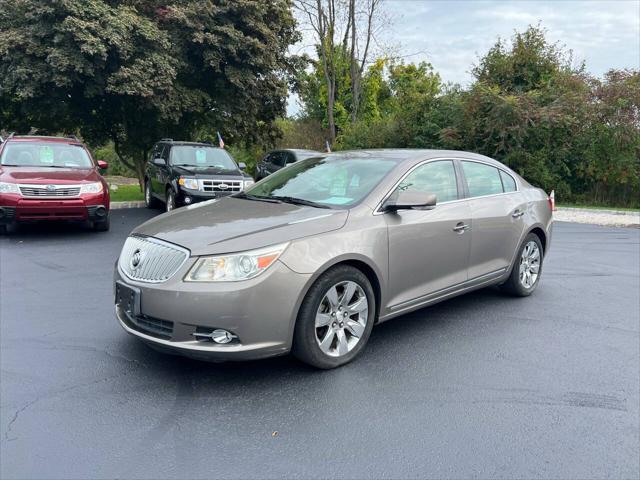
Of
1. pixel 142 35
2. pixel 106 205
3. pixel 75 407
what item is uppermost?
pixel 142 35

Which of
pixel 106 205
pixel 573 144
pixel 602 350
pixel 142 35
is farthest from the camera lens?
pixel 573 144

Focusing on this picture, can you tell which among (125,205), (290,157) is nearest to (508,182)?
(290,157)

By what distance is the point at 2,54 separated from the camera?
44.2 feet

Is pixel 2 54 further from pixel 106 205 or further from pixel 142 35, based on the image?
pixel 106 205

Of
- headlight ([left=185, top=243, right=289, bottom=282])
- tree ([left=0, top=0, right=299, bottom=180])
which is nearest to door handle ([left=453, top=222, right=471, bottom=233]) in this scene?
headlight ([left=185, top=243, right=289, bottom=282])

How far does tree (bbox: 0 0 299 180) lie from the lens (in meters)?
13.4

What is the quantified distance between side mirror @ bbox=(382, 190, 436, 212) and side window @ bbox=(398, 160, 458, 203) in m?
0.30

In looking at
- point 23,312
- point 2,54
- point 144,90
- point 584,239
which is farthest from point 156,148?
point 584,239

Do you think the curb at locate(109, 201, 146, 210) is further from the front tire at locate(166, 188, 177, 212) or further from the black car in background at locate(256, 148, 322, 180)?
the black car in background at locate(256, 148, 322, 180)

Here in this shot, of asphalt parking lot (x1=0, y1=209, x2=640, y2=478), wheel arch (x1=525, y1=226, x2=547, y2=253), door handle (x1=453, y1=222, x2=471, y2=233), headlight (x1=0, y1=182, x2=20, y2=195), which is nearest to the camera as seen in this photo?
asphalt parking lot (x1=0, y1=209, x2=640, y2=478)

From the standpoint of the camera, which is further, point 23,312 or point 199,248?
point 23,312

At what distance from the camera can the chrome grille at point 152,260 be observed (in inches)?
134

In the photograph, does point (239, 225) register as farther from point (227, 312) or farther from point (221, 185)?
point (221, 185)

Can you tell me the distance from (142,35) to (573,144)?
14.1 m
